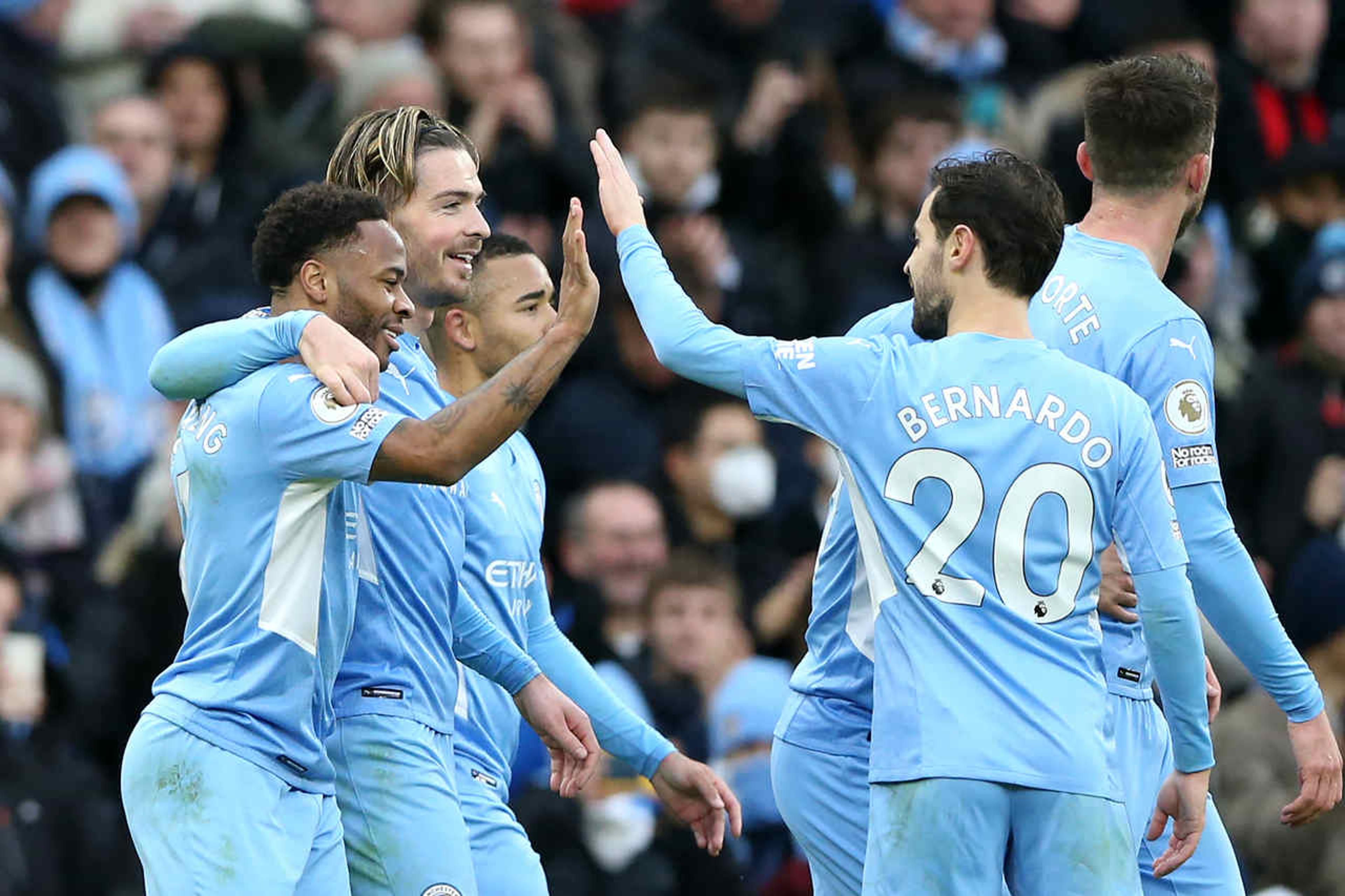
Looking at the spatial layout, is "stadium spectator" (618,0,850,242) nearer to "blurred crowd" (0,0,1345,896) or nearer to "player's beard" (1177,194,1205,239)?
"blurred crowd" (0,0,1345,896)

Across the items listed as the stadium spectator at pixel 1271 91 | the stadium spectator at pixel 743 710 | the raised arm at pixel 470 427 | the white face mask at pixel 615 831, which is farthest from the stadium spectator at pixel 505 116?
the raised arm at pixel 470 427

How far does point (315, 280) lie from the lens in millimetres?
5719

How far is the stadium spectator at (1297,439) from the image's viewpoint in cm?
1120

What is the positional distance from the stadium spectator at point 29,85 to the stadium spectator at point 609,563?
3.17 m

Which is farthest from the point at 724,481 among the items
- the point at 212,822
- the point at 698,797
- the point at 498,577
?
the point at 212,822

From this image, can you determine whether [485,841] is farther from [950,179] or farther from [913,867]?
[950,179]

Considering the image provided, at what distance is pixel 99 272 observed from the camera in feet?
35.1

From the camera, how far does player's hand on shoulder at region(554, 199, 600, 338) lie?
5492mm

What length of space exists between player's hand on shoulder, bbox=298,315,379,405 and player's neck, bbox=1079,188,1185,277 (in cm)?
204

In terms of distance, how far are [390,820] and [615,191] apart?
5.35 feet

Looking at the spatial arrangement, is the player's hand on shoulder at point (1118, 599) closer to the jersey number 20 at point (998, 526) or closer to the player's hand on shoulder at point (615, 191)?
the jersey number 20 at point (998, 526)

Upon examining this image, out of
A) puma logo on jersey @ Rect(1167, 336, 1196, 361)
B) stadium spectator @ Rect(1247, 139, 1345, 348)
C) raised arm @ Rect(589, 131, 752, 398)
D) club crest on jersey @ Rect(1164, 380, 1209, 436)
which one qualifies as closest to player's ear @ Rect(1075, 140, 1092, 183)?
puma logo on jersey @ Rect(1167, 336, 1196, 361)

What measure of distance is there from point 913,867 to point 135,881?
177 inches

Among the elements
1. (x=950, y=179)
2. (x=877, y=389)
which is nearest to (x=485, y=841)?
(x=877, y=389)
